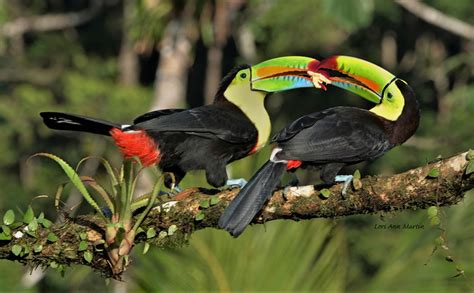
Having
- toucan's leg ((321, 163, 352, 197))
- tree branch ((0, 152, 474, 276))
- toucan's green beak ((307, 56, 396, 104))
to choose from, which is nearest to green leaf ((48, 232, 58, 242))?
tree branch ((0, 152, 474, 276))

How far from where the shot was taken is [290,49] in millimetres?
15281

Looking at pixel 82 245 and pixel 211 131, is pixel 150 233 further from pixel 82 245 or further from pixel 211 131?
pixel 211 131

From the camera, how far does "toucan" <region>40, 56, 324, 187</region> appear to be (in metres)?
4.48

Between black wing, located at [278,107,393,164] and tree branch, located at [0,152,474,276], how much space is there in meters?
0.23

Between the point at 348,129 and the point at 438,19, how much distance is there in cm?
1092

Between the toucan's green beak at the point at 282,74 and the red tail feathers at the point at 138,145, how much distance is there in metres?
0.51

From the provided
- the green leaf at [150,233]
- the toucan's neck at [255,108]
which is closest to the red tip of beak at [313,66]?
the toucan's neck at [255,108]

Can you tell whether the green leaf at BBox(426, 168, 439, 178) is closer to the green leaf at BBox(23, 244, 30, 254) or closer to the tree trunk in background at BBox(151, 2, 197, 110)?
the green leaf at BBox(23, 244, 30, 254)

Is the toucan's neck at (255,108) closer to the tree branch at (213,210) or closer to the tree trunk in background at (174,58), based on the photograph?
the tree branch at (213,210)

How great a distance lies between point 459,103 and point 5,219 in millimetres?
11660

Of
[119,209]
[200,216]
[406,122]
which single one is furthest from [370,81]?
[119,209]

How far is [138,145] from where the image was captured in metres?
4.54

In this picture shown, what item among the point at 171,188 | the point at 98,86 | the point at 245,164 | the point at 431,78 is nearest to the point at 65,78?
the point at 98,86

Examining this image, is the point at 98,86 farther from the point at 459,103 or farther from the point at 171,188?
the point at 171,188
